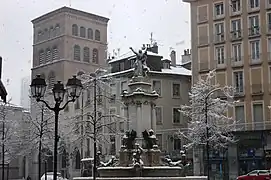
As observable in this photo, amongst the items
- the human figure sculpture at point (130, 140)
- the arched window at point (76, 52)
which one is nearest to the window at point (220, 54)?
the human figure sculpture at point (130, 140)

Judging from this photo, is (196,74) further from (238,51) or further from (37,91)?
(37,91)

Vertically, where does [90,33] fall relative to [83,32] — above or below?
above

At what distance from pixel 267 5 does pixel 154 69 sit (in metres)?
17.4

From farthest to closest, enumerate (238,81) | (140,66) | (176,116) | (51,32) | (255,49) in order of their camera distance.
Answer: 1. (51,32)
2. (176,116)
3. (238,81)
4. (255,49)
5. (140,66)

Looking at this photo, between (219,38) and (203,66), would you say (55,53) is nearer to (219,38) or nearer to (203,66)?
(203,66)

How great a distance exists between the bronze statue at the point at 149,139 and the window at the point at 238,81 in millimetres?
28799

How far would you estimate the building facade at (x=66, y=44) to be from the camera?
3536 inches

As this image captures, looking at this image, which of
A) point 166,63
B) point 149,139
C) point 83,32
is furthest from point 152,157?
point 83,32

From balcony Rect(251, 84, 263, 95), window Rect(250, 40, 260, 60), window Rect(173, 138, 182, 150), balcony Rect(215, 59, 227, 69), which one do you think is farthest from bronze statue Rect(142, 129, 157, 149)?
window Rect(173, 138, 182, 150)

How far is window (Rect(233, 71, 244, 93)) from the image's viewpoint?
58.3m

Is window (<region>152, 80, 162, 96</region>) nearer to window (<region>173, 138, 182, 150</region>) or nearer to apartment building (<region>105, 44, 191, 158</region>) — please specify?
apartment building (<region>105, 44, 191, 158</region>)

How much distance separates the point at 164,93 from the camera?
6944 centimetres

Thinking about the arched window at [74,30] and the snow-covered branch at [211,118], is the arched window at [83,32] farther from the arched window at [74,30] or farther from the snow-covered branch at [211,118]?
the snow-covered branch at [211,118]

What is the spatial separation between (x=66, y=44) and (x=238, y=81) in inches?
1537
